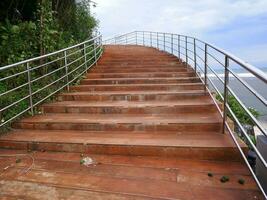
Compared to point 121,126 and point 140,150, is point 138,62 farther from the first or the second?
point 140,150

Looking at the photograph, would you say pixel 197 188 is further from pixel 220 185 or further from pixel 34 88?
pixel 34 88

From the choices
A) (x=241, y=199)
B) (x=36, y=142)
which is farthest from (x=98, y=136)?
(x=241, y=199)

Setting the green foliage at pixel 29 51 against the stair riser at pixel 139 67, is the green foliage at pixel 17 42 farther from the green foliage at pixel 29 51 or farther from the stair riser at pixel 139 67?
the stair riser at pixel 139 67

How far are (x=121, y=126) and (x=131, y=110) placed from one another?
26.9 inches

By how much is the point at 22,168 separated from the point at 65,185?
0.73 m

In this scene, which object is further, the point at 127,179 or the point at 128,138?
the point at 128,138

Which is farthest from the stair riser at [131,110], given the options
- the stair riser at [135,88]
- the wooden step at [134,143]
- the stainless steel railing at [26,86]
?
the stair riser at [135,88]

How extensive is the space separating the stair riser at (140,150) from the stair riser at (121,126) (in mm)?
600

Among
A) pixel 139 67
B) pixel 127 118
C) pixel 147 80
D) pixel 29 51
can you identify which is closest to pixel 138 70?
pixel 139 67

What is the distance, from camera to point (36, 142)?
3986mm

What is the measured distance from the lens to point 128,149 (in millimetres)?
3648

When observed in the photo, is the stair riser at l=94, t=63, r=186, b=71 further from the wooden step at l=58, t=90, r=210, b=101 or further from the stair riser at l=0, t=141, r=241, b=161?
the stair riser at l=0, t=141, r=241, b=161

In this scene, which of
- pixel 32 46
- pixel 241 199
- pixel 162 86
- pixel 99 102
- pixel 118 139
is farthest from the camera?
pixel 32 46

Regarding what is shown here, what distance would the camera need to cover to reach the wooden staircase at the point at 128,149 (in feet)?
9.20
